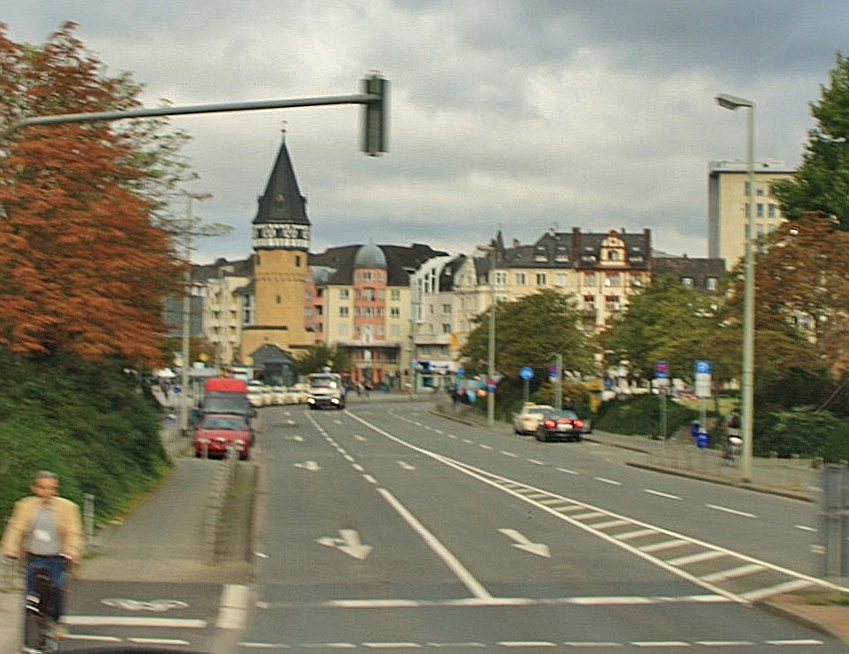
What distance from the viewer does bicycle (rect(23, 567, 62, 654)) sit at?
11.0m

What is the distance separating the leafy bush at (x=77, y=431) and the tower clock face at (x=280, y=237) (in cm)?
13530

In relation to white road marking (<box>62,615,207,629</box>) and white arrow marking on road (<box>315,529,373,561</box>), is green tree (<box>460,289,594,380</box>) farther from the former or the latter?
white road marking (<box>62,615,207,629</box>)

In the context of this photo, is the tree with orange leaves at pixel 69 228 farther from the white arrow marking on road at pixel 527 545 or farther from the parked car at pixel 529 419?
the parked car at pixel 529 419

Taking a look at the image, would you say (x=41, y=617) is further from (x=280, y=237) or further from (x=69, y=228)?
(x=280, y=237)

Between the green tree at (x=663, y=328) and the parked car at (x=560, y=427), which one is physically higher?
the green tree at (x=663, y=328)

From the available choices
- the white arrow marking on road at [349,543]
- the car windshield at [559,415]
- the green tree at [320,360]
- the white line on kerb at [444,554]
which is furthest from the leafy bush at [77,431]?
the green tree at [320,360]

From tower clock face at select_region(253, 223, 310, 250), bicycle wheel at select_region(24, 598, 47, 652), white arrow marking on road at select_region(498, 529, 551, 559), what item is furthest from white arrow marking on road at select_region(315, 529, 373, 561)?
tower clock face at select_region(253, 223, 310, 250)

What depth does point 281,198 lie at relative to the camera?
166875 mm

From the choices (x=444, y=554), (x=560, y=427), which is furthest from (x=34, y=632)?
(x=560, y=427)

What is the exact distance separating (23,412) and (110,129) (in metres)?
6.85

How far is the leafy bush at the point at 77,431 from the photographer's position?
19.2 m

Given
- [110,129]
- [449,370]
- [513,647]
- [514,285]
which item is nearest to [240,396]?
[110,129]

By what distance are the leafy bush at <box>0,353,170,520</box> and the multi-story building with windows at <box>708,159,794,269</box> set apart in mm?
124983

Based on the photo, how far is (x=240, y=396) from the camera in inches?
1983
